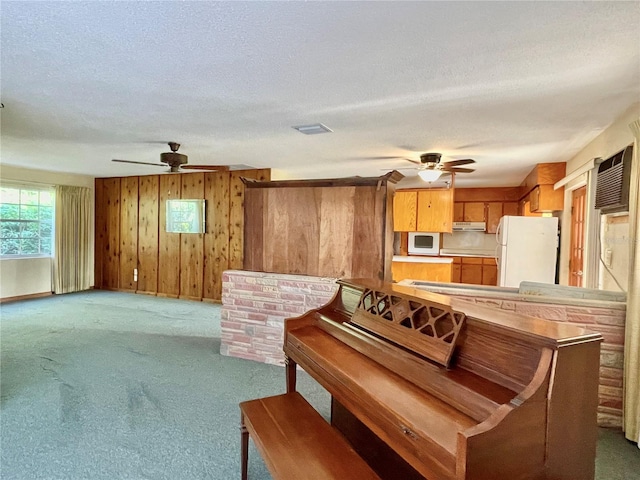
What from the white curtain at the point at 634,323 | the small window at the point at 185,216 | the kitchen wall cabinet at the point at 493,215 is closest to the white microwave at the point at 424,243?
the kitchen wall cabinet at the point at 493,215

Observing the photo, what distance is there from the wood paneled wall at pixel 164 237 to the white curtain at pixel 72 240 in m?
0.35

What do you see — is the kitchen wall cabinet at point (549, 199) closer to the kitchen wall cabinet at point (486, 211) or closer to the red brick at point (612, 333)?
the red brick at point (612, 333)

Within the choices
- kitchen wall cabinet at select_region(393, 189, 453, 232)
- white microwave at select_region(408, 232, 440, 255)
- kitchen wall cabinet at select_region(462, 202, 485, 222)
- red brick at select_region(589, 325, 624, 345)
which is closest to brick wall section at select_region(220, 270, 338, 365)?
red brick at select_region(589, 325, 624, 345)

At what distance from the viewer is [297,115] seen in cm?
304

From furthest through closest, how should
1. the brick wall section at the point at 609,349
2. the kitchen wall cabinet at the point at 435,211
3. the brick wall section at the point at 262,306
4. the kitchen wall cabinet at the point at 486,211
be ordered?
1. the kitchen wall cabinet at the point at 486,211
2. the kitchen wall cabinet at the point at 435,211
3. the brick wall section at the point at 262,306
4. the brick wall section at the point at 609,349

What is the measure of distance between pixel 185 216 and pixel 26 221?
8.60ft

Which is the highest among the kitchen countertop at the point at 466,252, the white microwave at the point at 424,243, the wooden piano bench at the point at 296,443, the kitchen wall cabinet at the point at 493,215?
the kitchen wall cabinet at the point at 493,215

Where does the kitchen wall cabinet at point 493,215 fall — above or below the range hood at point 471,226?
above

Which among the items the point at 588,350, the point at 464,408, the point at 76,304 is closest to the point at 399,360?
the point at 464,408

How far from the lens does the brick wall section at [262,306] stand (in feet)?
11.6

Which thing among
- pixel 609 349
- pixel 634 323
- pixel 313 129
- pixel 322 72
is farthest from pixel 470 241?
pixel 322 72

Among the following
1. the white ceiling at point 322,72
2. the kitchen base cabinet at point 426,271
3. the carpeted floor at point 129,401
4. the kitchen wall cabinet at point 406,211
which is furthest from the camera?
the kitchen wall cabinet at point 406,211

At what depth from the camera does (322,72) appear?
86.2 inches

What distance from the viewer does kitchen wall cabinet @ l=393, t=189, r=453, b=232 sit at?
6.50 metres
